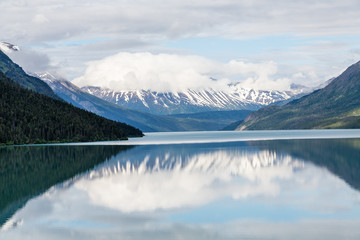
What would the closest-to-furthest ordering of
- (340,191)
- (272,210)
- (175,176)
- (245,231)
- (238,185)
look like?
(245,231)
(272,210)
(340,191)
(238,185)
(175,176)

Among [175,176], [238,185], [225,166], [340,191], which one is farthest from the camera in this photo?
[225,166]

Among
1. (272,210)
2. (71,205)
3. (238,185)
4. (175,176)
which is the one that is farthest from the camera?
(175,176)

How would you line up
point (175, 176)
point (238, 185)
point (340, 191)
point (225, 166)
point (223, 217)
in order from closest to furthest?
point (223, 217)
point (340, 191)
point (238, 185)
point (175, 176)
point (225, 166)

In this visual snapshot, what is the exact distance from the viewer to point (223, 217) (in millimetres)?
39031

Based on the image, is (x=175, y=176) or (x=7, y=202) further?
(x=175, y=176)

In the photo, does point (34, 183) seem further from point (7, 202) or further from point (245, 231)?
point (245, 231)

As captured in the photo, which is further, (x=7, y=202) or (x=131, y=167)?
(x=131, y=167)

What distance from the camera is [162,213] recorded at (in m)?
41.1

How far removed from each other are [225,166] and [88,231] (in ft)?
174

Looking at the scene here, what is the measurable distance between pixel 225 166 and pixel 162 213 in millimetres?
45652

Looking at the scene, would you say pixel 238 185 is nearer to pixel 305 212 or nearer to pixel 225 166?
pixel 305 212

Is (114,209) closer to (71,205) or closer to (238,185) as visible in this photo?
(71,205)

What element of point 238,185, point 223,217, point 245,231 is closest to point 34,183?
point 238,185

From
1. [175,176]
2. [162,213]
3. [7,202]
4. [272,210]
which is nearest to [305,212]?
[272,210]
